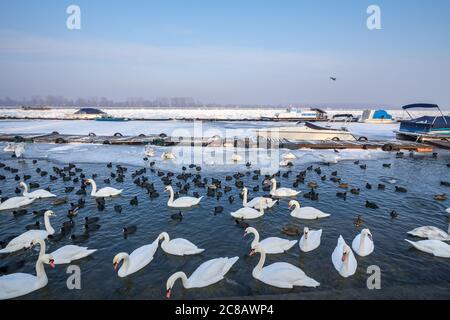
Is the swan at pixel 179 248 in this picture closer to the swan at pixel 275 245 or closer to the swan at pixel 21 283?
the swan at pixel 275 245

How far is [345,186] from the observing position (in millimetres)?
17484

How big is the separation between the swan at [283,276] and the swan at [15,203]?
12623 mm

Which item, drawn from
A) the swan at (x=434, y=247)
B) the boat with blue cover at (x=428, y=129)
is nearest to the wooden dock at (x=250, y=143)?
the boat with blue cover at (x=428, y=129)

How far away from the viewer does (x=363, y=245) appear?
9859 millimetres

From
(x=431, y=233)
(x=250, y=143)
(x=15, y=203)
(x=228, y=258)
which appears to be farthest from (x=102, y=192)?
(x=250, y=143)

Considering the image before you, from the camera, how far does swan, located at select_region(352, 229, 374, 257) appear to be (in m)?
9.79

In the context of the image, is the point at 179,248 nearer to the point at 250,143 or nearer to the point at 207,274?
the point at 207,274

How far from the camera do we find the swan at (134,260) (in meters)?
8.54

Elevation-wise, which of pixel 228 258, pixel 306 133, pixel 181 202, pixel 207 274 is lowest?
pixel 228 258

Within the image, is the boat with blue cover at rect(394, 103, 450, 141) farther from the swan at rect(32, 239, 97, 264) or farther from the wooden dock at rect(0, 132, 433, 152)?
the swan at rect(32, 239, 97, 264)

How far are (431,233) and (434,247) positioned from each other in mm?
1271

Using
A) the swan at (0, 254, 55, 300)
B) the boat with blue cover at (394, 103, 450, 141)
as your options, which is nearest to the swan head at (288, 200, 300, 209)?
the swan at (0, 254, 55, 300)
